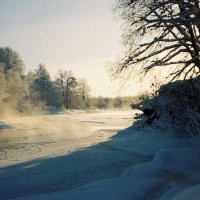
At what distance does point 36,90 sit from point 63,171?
223 ft

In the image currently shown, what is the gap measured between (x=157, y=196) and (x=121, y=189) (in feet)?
2.46

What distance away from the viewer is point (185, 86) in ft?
41.8

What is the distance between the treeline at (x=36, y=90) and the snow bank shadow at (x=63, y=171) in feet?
45.7

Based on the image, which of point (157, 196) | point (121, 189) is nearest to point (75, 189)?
point (121, 189)

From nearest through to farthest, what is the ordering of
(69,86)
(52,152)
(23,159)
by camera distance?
1. (23,159)
2. (52,152)
3. (69,86)

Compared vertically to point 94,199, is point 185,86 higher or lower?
A: higher

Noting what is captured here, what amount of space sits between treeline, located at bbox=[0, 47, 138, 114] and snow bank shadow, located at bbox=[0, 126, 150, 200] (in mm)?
13931

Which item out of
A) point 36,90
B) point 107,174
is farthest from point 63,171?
point 36,90

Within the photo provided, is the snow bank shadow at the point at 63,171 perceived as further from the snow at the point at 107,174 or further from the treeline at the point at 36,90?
the treeline at the point at 36,90

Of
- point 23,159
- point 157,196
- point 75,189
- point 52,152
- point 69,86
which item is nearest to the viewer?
Answer: point 157,196

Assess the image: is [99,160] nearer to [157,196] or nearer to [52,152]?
[52,152]

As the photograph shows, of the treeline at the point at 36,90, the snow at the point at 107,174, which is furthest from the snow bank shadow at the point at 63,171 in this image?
the treeline at the point at 36,90

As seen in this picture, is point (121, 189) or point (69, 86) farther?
point (69, 86)

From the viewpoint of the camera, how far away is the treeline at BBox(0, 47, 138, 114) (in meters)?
49.8
